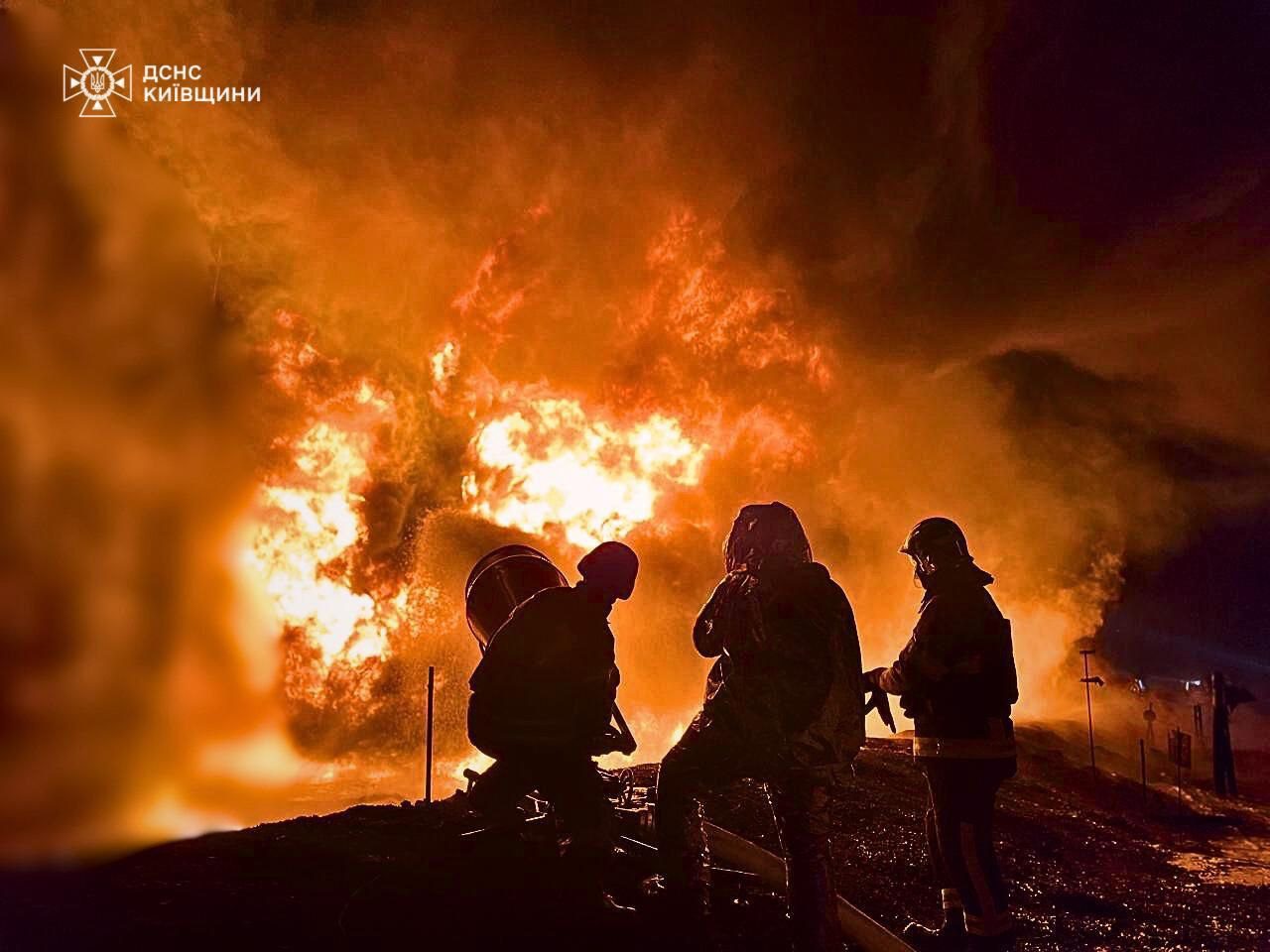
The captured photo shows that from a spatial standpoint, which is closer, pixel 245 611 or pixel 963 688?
pixel 963 688

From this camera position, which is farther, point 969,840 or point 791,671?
point 969,840

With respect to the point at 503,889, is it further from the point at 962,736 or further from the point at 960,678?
the point at 960,678

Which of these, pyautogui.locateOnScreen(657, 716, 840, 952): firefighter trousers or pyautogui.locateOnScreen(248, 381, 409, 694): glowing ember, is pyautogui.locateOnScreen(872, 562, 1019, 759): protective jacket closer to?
pyautogui.locateOnScreen(657, 716, 840, 952): firefighter trousers

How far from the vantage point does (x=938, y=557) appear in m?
4.85

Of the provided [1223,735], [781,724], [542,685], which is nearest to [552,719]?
[542,685]

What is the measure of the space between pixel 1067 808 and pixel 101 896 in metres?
11.2

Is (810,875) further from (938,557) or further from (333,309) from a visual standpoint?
(333,309)

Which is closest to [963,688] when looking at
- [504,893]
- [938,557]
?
[938,557]

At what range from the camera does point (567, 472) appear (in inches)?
691

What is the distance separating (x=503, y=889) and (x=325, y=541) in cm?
1463

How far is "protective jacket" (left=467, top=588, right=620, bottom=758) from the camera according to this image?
13.9ft

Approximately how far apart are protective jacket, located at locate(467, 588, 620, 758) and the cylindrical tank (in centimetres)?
136

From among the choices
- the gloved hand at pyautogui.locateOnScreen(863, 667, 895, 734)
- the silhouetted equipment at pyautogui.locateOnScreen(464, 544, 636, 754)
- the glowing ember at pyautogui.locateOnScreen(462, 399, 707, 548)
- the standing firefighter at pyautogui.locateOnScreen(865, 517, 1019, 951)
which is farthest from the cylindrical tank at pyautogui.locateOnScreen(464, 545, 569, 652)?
the glowing ember at pyautogui.locateOnScreen(462, 399, 707, 548)

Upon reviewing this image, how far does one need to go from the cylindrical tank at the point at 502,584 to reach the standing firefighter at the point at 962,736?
8.61 ft
